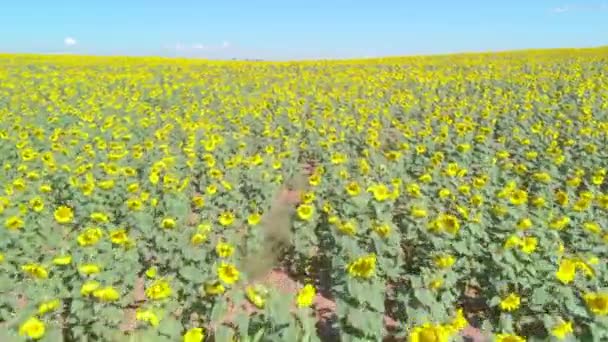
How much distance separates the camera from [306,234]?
649cm

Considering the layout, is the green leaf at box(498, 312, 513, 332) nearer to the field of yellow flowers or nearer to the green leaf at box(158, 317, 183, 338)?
the field of yellow flowers

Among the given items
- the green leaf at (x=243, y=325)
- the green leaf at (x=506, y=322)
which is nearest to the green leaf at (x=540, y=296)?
the green leaf at (x=506, y=322)

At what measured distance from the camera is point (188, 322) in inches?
194

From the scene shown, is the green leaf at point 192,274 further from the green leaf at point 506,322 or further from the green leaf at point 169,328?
the green leaf at point 506,322

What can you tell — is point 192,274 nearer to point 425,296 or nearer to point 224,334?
point 224,334

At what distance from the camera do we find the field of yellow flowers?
4195 millimetres

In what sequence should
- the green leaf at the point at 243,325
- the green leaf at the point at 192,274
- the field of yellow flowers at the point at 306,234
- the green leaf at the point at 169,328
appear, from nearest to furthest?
the green leaf at the point at 169,328, the green leaf at the point at 243,325, the field of yellow flowers at the point at 306,234, the green leaf at the point at 192,274

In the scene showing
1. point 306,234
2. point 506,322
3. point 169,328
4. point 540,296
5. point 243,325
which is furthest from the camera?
point 306,234

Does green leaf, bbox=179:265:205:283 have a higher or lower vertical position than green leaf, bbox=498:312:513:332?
higher

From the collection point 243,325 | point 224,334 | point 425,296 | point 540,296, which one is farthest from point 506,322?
point 224,334

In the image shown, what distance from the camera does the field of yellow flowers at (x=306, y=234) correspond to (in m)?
4.20

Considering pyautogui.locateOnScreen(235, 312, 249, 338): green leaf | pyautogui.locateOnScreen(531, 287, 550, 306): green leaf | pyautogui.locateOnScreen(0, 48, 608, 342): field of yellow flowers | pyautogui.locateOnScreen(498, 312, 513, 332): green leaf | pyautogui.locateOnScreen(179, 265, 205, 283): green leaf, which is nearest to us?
pyautogui.locateOnScreen(235, 312, 249, 338): green leaf

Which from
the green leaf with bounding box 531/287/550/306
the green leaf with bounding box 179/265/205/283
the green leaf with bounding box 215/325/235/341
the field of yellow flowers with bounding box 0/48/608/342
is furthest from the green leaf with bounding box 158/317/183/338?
Result: the green leaf with bounding box 531/287/550/306

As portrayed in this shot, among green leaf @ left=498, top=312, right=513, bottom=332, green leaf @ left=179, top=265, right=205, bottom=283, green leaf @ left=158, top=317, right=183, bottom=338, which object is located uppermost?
green leaf @ left=158, top=317, right=183, bottom=338
